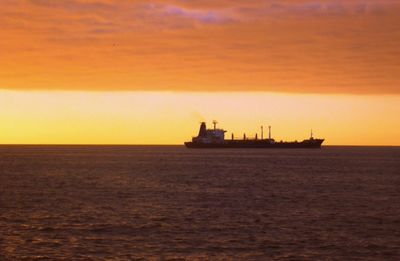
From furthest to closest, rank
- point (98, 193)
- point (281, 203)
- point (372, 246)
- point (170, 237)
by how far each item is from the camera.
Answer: point (98, 193), point (281, 203), point (170, 237), point (372, 246)

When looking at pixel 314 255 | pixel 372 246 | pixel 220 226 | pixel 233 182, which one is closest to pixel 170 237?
pixel 220 226

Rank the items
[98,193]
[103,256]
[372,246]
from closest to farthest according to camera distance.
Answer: [103,256]
[372,246]
[98,193]

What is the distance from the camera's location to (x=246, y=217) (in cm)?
4675

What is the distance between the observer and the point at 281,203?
56.6 meters

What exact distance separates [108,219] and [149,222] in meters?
3.41

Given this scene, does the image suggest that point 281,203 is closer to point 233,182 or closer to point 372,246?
point 372,246

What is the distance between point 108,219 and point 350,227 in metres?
16.8

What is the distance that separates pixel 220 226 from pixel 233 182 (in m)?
44.0

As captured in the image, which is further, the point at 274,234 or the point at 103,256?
the point at 274,234

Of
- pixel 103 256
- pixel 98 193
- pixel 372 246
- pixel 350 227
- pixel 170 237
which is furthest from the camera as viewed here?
pixel 98 193

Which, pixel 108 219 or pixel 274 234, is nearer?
pixel 274 234

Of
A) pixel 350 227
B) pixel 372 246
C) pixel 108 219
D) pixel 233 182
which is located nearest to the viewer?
pixel 372 246

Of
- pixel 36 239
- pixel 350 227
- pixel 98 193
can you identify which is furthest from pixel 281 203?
pixel 36 239

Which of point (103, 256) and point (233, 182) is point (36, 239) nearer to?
point (103, 256)
